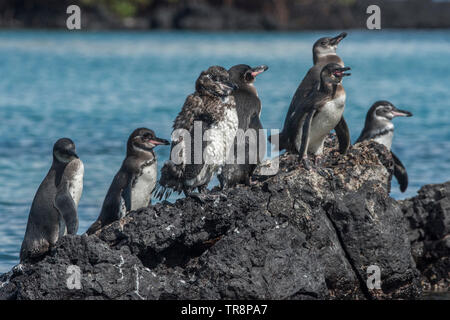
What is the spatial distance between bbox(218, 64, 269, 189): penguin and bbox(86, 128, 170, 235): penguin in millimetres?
632

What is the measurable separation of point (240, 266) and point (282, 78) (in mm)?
31423

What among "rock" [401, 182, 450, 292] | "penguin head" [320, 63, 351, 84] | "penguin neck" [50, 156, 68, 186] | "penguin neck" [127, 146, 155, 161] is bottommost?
"rock" [401, 182, 450, 292]

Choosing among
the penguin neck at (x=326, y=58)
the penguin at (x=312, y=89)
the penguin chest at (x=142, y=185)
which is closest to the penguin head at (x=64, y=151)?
the penguin chest at (x=142, y=185)

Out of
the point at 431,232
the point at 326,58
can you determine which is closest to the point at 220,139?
the point at 326,58

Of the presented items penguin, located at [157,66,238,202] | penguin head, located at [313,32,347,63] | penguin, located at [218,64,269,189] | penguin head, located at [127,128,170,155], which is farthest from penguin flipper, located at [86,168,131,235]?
penguin head, located at [313,32,347,63]

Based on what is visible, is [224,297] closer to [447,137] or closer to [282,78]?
[447,137]

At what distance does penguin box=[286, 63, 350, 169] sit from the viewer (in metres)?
7.48

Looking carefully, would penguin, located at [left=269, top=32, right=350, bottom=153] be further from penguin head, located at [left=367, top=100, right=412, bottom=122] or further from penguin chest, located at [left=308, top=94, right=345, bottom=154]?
penguin head, located at [left=367, top=100, right=412, bottom=122]

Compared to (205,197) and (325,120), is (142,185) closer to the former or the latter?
(205,197)

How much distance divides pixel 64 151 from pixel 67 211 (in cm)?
61

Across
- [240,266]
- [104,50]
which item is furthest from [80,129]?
[104,50]

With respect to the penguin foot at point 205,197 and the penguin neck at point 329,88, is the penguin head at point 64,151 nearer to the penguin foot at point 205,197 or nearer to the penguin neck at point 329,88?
the penguin foot at point 205,197

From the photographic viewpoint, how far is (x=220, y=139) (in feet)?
21.8

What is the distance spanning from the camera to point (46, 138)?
63.8 ft
